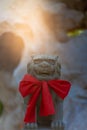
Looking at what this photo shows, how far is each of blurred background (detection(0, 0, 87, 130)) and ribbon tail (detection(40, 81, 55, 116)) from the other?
0.09 meters

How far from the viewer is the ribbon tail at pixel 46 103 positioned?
37.5 inches

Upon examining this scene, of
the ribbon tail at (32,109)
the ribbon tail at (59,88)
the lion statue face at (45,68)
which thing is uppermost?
the lion statue face at (45,68)

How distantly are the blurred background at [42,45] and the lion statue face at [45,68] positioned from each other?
0.10 meters

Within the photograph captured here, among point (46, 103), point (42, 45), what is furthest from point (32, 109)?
point (42, 45)

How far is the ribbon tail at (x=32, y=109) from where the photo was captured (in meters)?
0.97

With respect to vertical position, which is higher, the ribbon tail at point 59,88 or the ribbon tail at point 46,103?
the ribbon tail at point 59,88

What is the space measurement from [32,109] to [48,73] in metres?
0.12

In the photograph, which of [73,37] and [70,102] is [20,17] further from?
[70,102]

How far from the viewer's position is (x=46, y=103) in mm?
954

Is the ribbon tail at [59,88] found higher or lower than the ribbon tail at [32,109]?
higher

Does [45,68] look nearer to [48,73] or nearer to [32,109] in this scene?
[48,73]

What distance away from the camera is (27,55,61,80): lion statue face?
0.96 metres

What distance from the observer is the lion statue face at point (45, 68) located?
3.15ft

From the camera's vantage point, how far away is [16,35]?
1.11 meters
